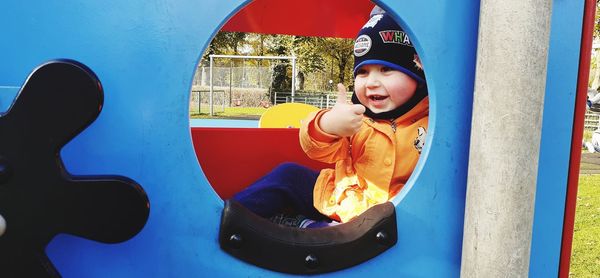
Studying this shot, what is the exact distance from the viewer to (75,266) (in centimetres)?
78

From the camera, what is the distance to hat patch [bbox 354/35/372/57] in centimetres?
126

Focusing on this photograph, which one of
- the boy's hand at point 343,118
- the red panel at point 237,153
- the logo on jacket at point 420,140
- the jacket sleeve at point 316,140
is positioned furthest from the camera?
the red panel at point 237,153

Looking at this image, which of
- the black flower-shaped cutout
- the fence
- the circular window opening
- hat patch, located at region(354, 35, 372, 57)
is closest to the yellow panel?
the circular window opening

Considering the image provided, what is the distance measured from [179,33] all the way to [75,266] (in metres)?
0.42

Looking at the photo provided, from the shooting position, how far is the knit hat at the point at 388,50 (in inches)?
48.4

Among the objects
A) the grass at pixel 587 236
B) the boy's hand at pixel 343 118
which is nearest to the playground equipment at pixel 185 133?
the boy's hand at pixel 343 118

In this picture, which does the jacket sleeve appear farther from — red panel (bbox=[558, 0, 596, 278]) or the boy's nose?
red panel (bbox=[558, 0, 596, 278])

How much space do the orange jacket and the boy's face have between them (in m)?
0.04

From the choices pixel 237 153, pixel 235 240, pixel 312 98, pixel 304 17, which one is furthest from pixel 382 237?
pixel 312 98

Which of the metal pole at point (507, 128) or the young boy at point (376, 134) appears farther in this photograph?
the young boy at point (376, 134)

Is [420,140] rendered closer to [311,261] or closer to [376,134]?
Result: [376,134]

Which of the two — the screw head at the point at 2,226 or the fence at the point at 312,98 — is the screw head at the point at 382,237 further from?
the fence at the point at 312,98

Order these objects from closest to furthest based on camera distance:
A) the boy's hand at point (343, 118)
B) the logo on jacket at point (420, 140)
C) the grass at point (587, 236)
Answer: the boy's hand at point (343, 118) → the logo on jacket at point (420, 140) → the grass at point (587, 236)

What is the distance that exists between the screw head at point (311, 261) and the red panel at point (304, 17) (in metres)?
1.14
